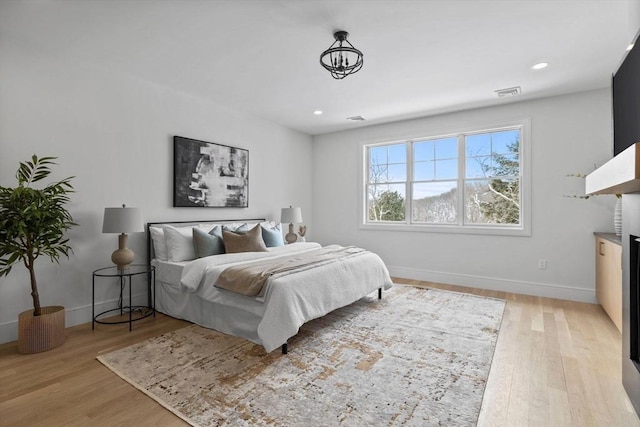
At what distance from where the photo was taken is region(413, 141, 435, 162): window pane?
5.23m

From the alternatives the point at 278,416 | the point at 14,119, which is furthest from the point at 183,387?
the point at 14,119

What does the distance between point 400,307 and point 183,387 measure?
2440 millimetres

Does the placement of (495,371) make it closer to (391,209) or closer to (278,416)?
(278,416)

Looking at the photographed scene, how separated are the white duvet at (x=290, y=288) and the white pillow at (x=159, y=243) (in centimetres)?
56

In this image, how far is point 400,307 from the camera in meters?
3.74

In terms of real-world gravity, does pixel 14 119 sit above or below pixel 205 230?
above

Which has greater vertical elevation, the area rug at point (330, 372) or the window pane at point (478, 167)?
the window pane at point (478, 167)

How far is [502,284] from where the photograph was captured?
452cm

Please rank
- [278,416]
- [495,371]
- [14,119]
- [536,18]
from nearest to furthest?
[278,416]
[495,371]
[536,18]
[14,119]

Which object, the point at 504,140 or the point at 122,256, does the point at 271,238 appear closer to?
the point at 122,256

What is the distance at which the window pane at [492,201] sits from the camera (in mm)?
4566

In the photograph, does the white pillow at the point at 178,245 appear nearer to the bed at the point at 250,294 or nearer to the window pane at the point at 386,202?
the bed at the point at 250,294

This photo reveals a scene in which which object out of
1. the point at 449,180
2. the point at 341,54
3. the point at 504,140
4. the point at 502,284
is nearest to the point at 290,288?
the point at 341,54

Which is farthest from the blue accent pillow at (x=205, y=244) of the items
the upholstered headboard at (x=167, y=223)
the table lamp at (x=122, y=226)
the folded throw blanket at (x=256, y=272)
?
the folded throw blanket at (x=256, y=272)
